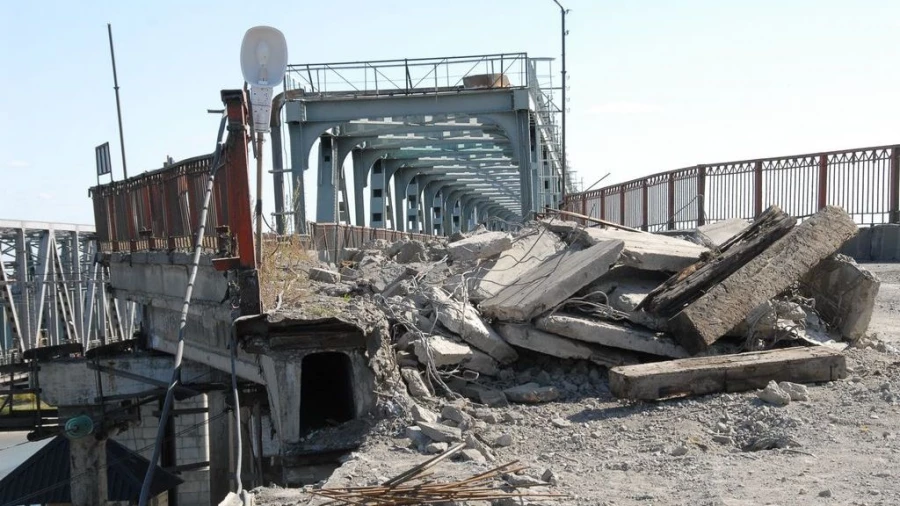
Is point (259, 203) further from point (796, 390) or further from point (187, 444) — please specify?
point (187, 444)

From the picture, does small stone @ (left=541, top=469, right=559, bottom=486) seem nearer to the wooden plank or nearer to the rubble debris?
the rubble debris

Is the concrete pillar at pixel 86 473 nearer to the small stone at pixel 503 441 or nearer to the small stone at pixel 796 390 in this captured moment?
the small stone at pixel 503 441

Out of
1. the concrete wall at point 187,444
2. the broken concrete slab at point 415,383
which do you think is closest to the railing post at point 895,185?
the broken concrete slab at point 415,383

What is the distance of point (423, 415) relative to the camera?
22.3ft

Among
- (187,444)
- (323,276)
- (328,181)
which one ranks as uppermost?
(328,181)

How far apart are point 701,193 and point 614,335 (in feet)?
35.9

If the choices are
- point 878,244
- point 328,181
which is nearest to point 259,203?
point 878,244

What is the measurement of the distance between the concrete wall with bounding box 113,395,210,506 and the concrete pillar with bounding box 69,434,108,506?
3.24m

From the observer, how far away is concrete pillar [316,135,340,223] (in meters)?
28.3

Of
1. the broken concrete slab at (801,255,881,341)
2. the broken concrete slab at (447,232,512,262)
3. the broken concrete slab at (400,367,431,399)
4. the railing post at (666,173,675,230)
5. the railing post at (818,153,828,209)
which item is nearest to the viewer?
the broken concrete slab at (400,367,431,399)

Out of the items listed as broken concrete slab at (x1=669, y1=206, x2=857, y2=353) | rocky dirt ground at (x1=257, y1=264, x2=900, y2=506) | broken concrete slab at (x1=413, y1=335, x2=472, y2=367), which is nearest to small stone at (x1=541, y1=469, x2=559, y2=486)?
rocky dirt ground at (x1=257, y1=264, x2=900, y2=506)

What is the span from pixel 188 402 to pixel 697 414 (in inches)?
418

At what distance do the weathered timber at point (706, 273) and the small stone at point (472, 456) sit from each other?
3.09 m

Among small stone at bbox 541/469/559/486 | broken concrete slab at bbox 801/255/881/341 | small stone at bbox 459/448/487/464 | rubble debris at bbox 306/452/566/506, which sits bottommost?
small stone at bbox 459/448/487/464
